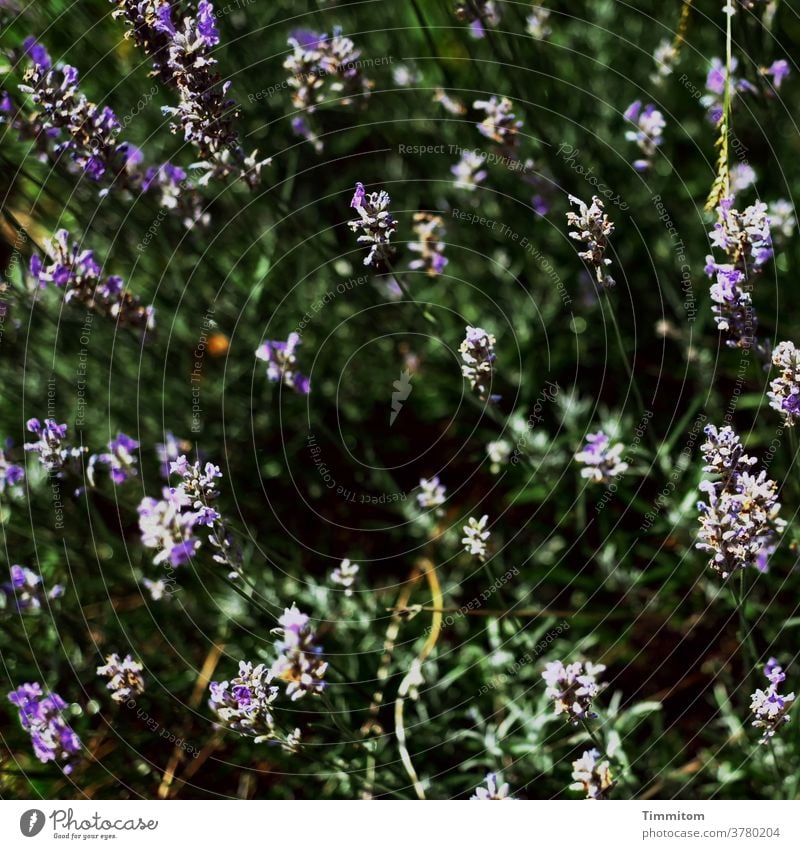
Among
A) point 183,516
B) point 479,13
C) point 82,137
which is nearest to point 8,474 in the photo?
point 183,516

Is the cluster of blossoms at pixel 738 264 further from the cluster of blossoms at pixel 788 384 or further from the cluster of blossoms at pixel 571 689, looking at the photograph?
the cluster of blossoms at pixel 571 689

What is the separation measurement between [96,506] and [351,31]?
1.75 meters

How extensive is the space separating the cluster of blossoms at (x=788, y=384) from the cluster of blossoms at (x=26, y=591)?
183 cm

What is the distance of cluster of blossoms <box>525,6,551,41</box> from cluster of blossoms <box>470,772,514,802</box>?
6.77ft

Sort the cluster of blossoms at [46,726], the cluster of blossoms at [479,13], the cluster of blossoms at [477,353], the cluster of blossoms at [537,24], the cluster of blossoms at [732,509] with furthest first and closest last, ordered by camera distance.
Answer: the cluster of blossoms at [537,24], the cluster of blossoms at [479,13], the cluster of blossoms at [46,726], the cluster of blossoms at [477,353], the cluster of blossoms at [732,509]

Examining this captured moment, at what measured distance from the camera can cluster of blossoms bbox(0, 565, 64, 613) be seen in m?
2.21

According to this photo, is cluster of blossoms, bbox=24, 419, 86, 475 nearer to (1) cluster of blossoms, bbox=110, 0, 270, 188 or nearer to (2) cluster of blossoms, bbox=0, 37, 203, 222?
(2) cluster of blossoms, bbox=0, 37, 203, 222

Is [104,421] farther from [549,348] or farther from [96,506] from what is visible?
[549,348]

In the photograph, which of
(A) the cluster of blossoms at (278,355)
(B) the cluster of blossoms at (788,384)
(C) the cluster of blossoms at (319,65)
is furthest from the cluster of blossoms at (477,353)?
(C) the cluster of blossoms at (319,65)

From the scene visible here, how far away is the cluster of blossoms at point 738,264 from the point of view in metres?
1.80

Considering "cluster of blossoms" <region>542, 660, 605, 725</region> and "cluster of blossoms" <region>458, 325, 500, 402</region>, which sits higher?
"cluster of blossoms" <region>458, 325, 500, 402</region>

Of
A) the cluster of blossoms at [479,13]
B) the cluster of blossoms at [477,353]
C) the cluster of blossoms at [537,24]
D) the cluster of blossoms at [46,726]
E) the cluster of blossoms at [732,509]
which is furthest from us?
the cluster of blossoms at [537,24]

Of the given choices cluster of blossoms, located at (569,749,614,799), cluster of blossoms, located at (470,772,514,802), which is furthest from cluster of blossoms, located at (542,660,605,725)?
cluster of blossoms, located at (470,772,514,802)

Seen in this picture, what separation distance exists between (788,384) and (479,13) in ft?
4.30
